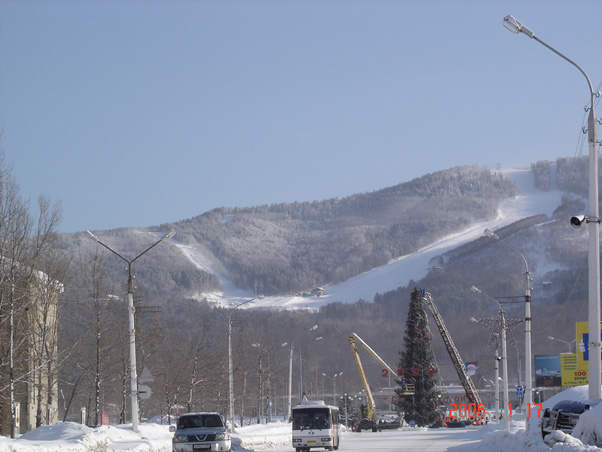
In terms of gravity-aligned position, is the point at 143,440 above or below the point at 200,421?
below

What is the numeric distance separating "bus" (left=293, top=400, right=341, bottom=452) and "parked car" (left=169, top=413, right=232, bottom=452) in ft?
35.5

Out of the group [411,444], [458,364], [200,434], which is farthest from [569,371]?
[200,434]

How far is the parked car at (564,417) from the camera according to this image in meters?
24.1

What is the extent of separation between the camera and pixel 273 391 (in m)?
110

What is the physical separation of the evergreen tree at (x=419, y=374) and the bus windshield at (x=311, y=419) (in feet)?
123

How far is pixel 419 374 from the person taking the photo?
78688mm

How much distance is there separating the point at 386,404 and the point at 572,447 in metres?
168

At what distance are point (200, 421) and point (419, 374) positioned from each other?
52.0 m

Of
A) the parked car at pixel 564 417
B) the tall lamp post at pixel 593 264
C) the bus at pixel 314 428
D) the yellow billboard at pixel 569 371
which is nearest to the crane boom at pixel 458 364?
the yellow billboard at pixel 569 371

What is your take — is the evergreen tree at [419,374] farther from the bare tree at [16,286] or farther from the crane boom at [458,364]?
the bare tree at [16,286]

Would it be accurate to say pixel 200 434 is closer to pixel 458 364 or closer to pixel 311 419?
pixel 311 419

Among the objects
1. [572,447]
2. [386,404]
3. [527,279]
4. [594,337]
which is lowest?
[386,404]

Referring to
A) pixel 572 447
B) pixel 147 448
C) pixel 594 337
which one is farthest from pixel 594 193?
pixel 147 448

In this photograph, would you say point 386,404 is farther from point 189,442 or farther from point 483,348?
point 189,442
